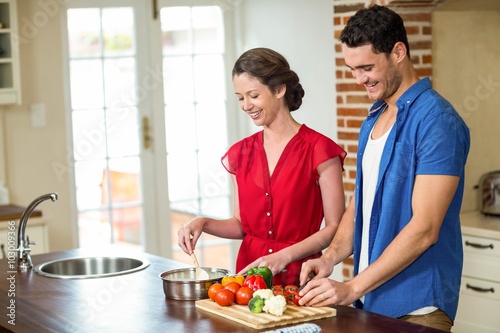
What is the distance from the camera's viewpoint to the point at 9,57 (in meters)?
5.38

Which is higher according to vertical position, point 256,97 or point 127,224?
point 256,97

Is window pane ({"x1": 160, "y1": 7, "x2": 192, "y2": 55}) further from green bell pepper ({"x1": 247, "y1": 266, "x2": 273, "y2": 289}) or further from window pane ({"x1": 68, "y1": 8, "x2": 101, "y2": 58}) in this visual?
green bell pepper ({"x1": 247, "y1": 266, "x2": 273, "y2": 289})

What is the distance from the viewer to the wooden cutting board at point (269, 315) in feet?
8.10

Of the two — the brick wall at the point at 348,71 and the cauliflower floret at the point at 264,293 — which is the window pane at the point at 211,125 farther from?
the cauliflower floret at the point at 264,293

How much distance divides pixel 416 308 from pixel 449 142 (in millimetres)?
522

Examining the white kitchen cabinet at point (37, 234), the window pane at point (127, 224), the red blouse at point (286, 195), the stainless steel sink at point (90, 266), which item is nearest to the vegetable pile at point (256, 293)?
the red blouse at point (286, 195)

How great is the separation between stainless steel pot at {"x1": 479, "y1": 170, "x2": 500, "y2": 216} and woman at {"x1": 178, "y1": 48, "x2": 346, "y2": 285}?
1.83 meters

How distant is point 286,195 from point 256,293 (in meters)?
0.71

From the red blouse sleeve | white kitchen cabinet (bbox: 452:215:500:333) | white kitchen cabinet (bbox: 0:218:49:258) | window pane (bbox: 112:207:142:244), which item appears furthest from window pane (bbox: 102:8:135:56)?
the red blouse sleeve

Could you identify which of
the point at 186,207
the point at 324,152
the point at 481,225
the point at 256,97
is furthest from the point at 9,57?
the point at 481,225

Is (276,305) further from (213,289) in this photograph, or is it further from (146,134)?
(146,134)

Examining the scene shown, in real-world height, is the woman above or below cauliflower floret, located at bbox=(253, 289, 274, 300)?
above

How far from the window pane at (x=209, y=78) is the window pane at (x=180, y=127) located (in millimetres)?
153

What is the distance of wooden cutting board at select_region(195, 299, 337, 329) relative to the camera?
247cm
